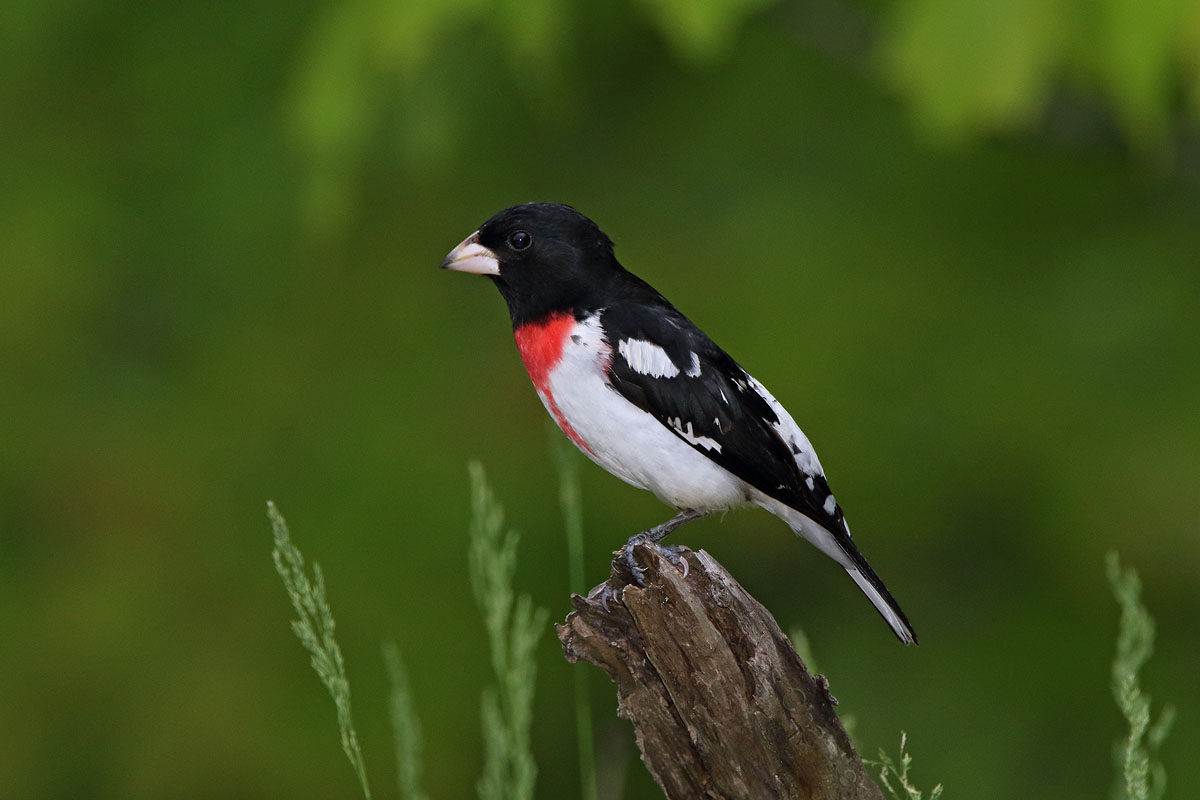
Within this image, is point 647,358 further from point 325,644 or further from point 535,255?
point 325,644

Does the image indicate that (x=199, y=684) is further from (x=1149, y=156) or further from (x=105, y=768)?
(x=1149, y=156)

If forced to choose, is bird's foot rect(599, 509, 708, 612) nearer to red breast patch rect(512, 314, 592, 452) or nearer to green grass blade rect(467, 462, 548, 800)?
green grass blade rect(467, 462, 548, 800)

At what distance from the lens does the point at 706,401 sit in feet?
10.8

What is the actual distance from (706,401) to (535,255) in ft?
2.05

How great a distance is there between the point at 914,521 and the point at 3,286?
146 inches

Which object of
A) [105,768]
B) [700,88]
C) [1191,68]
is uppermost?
[700,88]

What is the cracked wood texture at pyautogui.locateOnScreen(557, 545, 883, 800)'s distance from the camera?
2564 millimetres

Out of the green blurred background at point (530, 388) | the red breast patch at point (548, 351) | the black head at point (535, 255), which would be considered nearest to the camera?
the red breast patch at point (548, 351)

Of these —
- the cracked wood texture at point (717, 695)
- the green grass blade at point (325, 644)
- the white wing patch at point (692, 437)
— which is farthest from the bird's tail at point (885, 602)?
the green grass blade at point (325, 644)

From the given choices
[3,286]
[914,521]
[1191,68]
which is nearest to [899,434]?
[914,521]

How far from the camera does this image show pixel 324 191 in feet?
13.3

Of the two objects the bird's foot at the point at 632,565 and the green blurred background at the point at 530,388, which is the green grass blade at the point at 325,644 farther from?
the green blurred background at the point at 530,388

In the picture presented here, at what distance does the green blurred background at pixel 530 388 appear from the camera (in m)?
4.84

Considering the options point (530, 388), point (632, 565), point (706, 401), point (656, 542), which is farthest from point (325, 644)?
point (530, 388)
